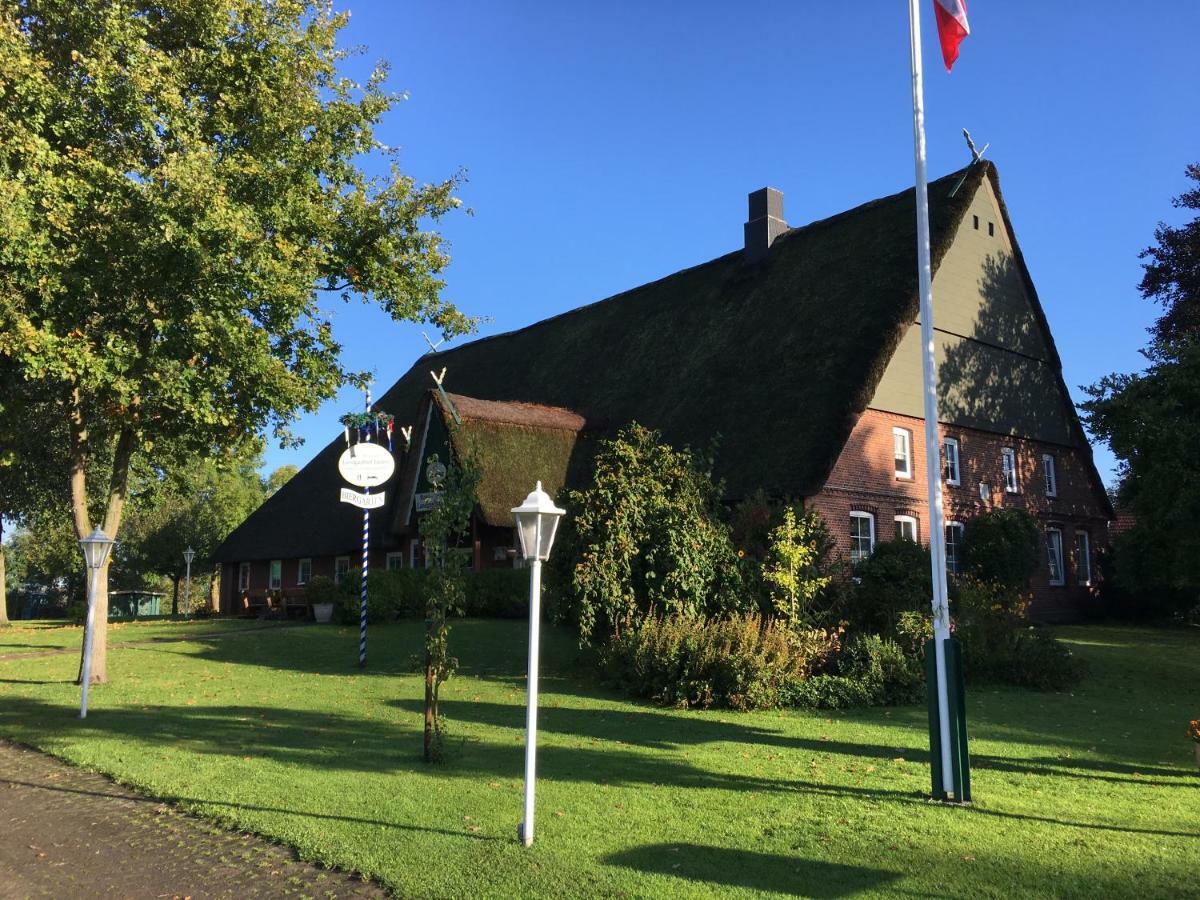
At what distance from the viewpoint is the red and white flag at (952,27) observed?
31.3ft

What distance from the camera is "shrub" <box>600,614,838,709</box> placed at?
43.5ft

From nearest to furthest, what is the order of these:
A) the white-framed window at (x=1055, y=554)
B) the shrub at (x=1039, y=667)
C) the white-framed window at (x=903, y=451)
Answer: the shrub at (x=1039, y=667) → the white-framed window at (x=903, y=451) → the white-framed window at (x=1055, y=554)

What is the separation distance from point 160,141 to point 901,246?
1846cm

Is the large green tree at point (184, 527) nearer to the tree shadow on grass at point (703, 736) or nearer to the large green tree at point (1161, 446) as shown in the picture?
the tree shadow on grass at point (703, 736)

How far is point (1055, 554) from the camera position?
89.5 ft

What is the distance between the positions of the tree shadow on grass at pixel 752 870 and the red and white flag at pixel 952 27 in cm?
805

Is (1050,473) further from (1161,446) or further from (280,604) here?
(280,604)

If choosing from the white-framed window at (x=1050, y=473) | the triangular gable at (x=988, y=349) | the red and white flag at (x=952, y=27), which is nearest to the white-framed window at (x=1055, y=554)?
the white-framed window at (x=1050, y=473)

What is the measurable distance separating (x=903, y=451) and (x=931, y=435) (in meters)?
15.6

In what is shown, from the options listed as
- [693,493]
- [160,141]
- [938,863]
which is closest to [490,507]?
[693,493]

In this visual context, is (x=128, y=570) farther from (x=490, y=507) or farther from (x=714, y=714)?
(x=714, y=714)

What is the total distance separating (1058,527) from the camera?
27562 millimetres

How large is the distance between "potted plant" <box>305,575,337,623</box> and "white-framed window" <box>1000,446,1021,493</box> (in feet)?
65.0

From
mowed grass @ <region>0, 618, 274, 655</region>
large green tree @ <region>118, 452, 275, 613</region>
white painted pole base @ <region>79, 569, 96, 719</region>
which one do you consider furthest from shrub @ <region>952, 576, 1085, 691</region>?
large green tree @ <region>118, 452, 275, 613</region>
